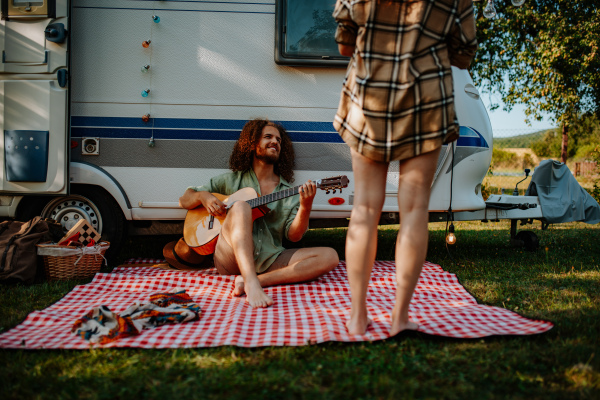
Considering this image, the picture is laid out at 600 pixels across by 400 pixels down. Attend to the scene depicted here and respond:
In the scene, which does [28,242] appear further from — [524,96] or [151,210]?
[524,96]

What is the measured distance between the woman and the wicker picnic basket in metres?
2.26

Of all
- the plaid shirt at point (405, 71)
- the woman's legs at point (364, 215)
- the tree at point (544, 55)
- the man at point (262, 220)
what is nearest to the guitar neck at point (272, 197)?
the man at point (262, 220)

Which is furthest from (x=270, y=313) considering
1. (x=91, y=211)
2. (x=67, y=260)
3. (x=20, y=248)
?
(x=91, y=211)

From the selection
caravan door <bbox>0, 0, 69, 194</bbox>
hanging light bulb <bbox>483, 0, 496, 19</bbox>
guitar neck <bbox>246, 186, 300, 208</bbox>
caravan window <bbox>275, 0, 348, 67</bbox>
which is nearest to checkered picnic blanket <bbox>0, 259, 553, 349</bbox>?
guitar neck <bbox>246, 186, 300, 208</bbox>

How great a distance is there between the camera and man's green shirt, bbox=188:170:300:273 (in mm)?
3447

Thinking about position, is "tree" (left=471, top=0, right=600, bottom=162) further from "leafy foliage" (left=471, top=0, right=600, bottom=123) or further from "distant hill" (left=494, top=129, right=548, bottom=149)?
"distant hill" (left=494, top=129, right=548, bottom=149)

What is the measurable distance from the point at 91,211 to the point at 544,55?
9.89 m

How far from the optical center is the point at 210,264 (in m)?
4.04

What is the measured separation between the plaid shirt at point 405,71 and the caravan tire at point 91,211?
2.64m

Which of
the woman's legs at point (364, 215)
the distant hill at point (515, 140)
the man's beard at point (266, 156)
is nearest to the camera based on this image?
the woman's legs at point (364, 215)

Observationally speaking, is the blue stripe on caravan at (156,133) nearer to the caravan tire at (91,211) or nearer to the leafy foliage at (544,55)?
the caravan tire at (91,211)

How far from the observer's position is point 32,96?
146 inches

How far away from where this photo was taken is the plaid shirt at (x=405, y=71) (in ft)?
6.54

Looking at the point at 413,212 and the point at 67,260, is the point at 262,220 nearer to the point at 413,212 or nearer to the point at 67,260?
the point at 67,260
